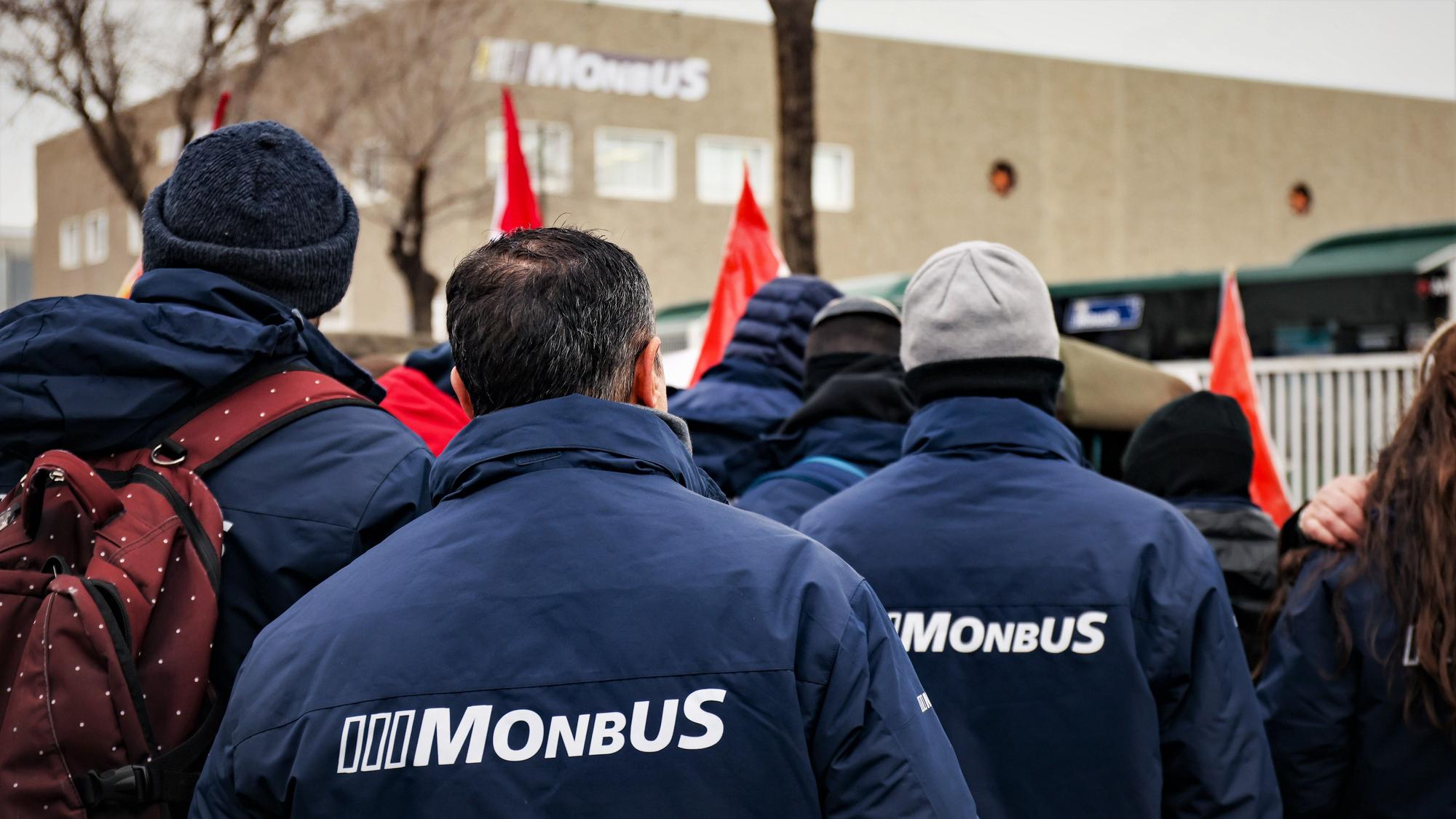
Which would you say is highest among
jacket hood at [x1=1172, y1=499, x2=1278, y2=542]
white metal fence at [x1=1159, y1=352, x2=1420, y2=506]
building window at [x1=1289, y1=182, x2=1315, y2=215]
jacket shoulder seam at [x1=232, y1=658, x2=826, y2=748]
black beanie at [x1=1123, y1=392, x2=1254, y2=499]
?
building window at [x1=1289, y1=182, x2=1315, y2=215]

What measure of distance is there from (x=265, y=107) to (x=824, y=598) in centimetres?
2038

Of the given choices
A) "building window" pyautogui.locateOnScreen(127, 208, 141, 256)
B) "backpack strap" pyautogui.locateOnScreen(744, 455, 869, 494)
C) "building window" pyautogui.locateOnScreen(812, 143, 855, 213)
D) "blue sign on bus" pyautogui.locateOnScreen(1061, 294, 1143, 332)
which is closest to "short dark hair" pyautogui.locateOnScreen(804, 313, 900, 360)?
"backpack strap" pyautogui.locateOnScreen(744, 455, 869, 494)

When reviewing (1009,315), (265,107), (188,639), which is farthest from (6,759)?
(265,107)

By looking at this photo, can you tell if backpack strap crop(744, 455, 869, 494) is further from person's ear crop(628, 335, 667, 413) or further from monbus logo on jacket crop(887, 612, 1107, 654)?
person's ear crop(628, 335, 667, 413)

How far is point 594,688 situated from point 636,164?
2511 centimetres

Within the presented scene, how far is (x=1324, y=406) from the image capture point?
899 centimetres

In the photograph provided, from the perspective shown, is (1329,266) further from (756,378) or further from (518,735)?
(518,735)

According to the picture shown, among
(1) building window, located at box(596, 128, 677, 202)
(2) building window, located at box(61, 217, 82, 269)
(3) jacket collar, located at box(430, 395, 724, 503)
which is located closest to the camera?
(3) jacket collar, located at box(430, 395, 724, 503)

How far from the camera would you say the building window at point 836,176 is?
28047mm

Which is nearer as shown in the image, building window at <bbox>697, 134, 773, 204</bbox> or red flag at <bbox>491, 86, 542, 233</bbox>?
red flag at <bbox>491, 86, 542, 233</bbox>

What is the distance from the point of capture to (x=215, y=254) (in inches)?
92.0

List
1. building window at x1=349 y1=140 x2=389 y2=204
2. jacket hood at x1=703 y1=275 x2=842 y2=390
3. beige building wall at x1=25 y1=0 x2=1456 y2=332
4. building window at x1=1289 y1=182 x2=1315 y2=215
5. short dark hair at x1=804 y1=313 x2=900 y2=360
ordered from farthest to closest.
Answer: building window at x1=1289 y1=182 x2=1315 y2=215 < beige building wall at x1=25 y1=0 x2=1456 y2=332 < building window at x1=349 y1=140 x2=389 y2=204 < jacket hood at x1=703 y1=275 x2=842 y2=390 < short dark hair at x1=804 y1=313 x2=900 y2=360

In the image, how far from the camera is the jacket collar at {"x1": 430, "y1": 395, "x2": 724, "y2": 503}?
5.42 feet

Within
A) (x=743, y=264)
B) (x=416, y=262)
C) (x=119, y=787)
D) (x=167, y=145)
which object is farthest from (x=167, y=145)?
(x=119, y=787)
